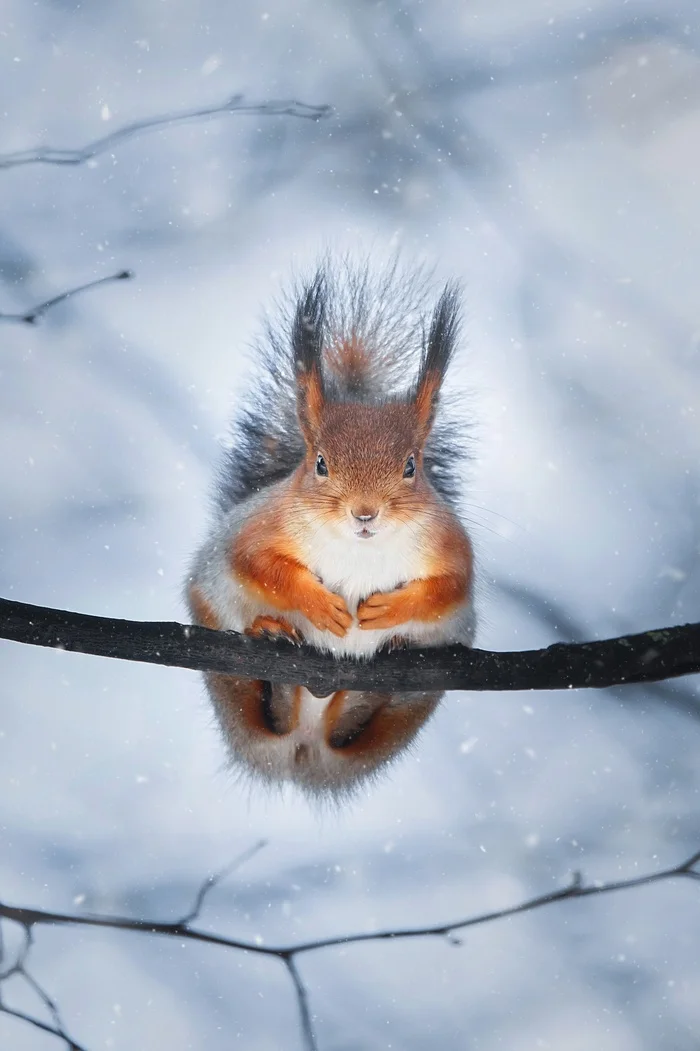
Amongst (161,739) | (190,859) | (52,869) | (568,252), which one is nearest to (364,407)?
(568,252)

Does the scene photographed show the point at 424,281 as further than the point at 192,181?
No

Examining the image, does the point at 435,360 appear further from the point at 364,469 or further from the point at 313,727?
the point at 313,727

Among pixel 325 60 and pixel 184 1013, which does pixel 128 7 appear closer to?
pixel 325 60

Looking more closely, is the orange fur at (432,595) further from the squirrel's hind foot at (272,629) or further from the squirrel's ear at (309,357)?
the squirrel's ear at (309,357)

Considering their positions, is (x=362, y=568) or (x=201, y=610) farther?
(x=201, y=610)

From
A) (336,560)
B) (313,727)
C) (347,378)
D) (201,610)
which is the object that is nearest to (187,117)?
(347,378)

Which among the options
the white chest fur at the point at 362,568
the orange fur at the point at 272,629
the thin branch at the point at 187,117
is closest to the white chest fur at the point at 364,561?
the white chest fur at the point at 362,568

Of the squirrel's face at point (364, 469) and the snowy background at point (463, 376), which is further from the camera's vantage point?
the snowy background at point (463, 376)
